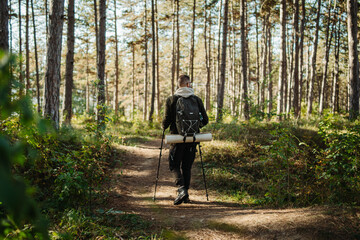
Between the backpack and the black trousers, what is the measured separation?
16.7 inches

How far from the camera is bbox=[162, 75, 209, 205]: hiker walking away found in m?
4.67

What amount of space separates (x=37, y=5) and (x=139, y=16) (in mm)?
9020

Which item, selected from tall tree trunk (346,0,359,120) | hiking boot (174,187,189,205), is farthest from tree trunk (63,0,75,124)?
tall tree trunk (346,0,359,120)

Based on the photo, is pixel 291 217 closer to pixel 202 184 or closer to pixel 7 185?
pixel 202 184

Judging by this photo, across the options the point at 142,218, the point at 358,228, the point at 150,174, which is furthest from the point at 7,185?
the point at 150,174

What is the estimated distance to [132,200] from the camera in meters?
5.19

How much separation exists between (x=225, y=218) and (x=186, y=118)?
1.95m

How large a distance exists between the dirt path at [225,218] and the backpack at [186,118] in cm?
157

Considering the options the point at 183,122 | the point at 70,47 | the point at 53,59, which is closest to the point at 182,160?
the point at 183,122

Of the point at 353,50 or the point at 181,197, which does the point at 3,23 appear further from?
the point at 353,50

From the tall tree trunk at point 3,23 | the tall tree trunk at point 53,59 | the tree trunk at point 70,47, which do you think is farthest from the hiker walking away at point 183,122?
the tree trunk at point 70,47

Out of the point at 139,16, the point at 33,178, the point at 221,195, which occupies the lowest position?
the point at 221,195

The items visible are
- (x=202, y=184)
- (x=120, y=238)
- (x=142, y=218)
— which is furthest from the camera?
(x=202, y=184)

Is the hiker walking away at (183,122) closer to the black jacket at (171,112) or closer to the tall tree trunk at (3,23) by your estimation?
the black jacket at (171,112)
